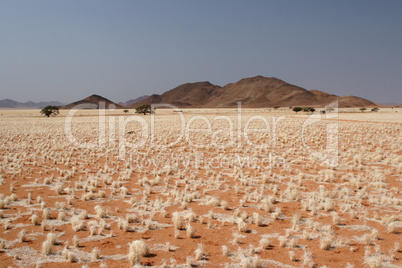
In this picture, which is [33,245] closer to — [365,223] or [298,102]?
[365,223]

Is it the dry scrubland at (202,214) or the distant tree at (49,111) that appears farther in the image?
the distant tree at (49,111)

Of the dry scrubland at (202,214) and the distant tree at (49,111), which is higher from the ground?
the distant tree at (49,111)

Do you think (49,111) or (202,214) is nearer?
(202,214)

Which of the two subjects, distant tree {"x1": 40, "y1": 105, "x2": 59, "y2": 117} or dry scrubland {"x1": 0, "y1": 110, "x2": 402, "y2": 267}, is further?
distant tree {"x1": 40, "y1": 105, "x2": 59, "y2": 117}

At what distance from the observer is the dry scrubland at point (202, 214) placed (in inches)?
242

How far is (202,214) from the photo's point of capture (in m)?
8.52

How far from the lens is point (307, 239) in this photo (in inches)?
271

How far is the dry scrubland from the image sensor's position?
20.1ft

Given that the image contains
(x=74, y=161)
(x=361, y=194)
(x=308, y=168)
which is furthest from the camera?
(x=74, y=161)

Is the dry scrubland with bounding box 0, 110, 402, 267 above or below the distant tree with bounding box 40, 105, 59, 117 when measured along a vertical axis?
below

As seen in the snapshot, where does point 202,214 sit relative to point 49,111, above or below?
below

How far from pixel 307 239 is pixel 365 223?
207 cm

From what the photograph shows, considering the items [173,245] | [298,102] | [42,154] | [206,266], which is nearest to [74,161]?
[42,154]

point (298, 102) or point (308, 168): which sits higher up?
point (298, 102)
